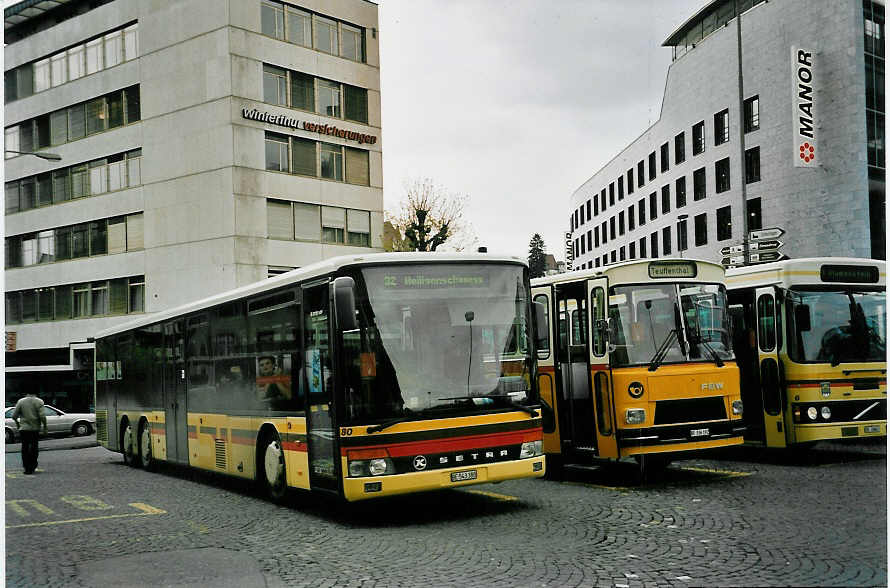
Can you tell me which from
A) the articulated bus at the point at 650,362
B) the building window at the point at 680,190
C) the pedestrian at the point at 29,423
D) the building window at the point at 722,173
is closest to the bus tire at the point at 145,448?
the pedestrian at the point at 29,423

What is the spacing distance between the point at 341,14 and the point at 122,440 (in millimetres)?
16541

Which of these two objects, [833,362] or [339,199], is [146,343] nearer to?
[833,362]

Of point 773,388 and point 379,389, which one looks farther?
point 773,388

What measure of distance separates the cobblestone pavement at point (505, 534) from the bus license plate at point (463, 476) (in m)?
0.45

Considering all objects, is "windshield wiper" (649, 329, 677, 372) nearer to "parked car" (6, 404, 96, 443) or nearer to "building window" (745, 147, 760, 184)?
"building window" (745, 147, 760, 184)

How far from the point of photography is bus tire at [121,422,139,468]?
1802 cm

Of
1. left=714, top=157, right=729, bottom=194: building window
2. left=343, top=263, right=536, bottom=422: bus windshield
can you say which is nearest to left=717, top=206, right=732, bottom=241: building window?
left=714, top=157, right=729, bottom=194: building window

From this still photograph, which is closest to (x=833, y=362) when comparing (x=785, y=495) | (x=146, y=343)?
(x=785, y=495)

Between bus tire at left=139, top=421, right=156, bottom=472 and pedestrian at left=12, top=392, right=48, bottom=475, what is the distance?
1.84m

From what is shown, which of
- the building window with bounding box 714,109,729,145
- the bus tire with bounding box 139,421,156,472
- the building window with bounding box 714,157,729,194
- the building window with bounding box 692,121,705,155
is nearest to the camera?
the bus tire with bounding box 139,421,156,472

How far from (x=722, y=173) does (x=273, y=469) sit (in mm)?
22630

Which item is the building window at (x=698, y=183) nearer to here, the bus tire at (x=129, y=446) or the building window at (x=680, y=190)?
the building window at (x=680, y=190)

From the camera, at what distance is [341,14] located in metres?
30.2

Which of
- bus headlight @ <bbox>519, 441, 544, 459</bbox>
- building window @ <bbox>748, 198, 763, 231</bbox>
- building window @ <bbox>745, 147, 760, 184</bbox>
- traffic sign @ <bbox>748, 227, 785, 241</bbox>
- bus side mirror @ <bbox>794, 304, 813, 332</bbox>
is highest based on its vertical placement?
building window @ <bbox>745, 147, 760, 184</bbox>
